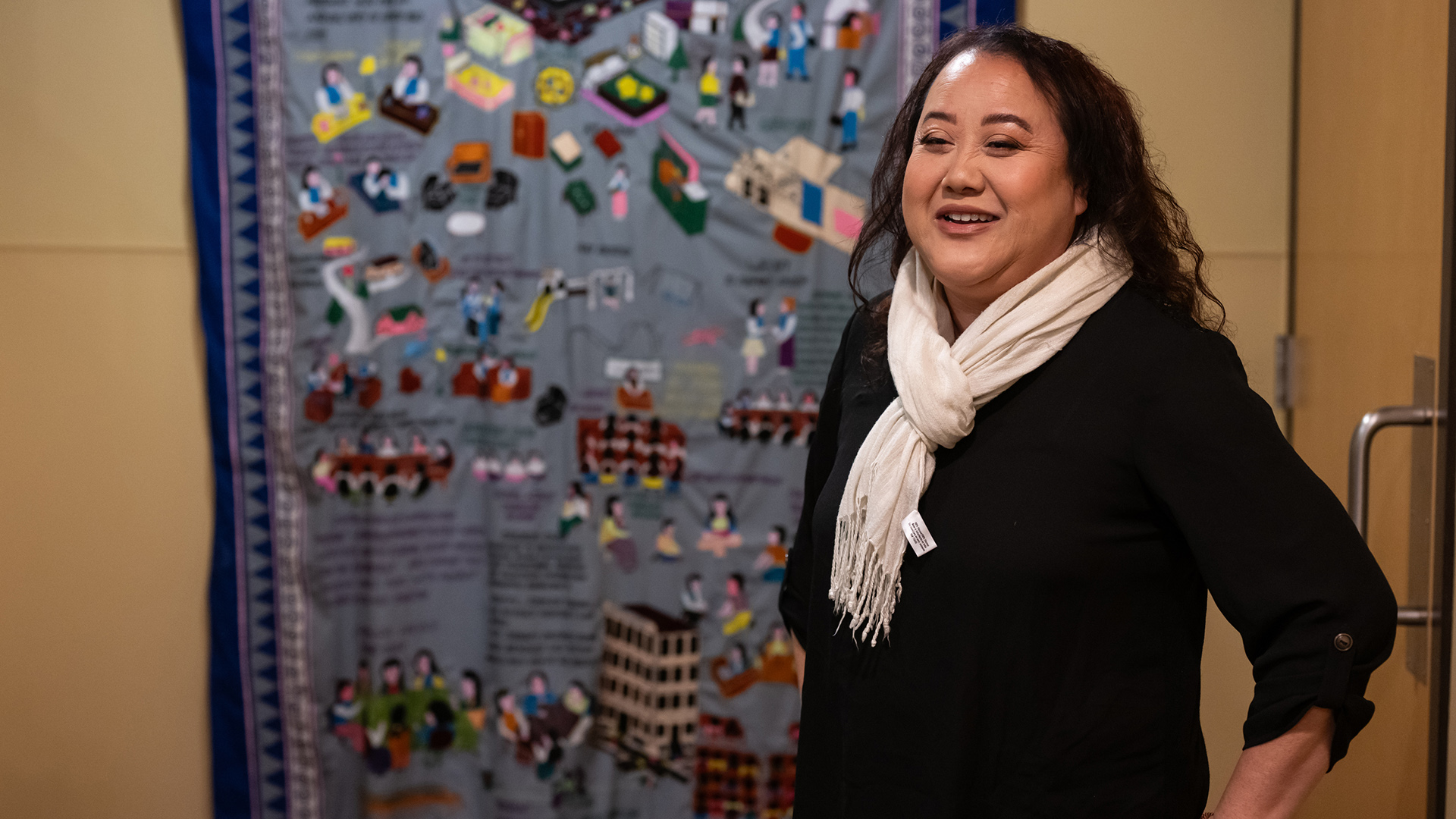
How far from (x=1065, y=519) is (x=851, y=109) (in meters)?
1.28

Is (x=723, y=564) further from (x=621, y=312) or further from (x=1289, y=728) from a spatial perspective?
(x=1289, y=728)

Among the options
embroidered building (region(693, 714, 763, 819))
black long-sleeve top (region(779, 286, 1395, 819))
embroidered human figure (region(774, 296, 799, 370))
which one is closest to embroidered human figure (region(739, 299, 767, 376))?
embroidered human figure (region(774, 296, 799, 370))

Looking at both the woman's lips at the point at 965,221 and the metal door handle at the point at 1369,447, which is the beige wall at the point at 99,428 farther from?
the metal door handle at the point at 1369,447

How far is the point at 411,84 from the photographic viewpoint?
2.14m

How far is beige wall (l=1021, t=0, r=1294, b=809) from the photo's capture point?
1964mm

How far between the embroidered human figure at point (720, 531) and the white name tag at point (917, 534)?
1108 millimetres

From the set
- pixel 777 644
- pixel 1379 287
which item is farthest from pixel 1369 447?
pixel 777 644

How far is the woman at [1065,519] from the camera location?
0.92 metres

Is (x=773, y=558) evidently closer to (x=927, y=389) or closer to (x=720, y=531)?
(x=720, y=531)

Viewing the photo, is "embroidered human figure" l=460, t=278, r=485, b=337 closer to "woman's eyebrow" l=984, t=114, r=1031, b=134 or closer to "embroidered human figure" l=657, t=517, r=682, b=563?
"embroidered human figure" l=657, t=517, r=682, b=563

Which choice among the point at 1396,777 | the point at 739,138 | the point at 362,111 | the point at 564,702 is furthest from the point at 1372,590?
the point at 362,111

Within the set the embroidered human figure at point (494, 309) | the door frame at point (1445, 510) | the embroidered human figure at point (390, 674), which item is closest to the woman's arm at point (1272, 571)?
the door frame at point (1445, 510)

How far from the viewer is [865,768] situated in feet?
3.69

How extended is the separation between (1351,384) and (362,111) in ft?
6.16
